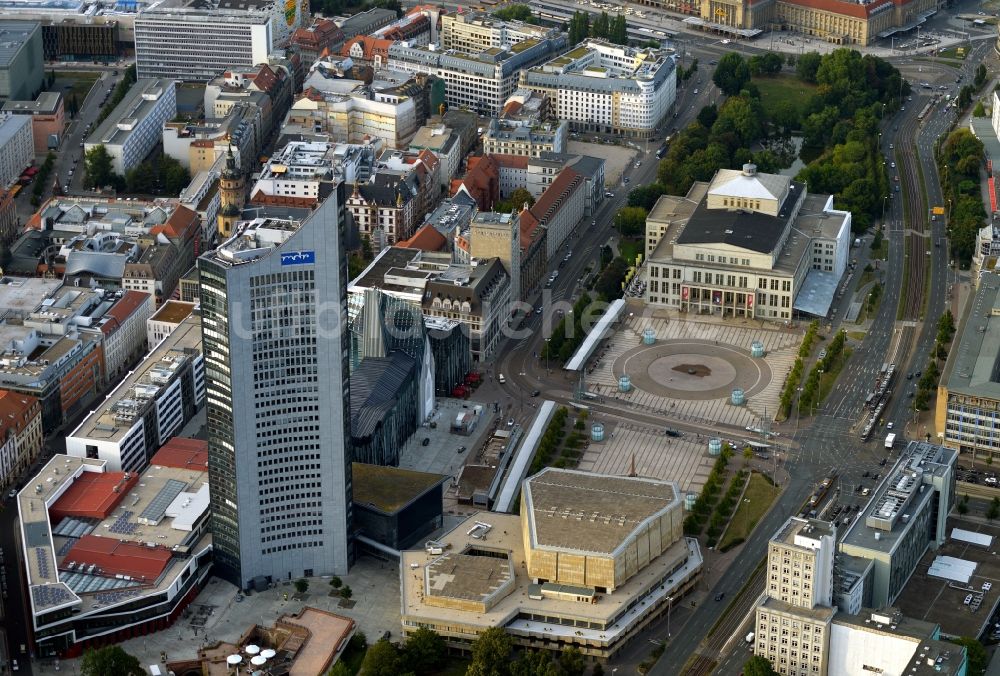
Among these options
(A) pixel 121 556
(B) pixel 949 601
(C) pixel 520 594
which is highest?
(A) pixel 121 556

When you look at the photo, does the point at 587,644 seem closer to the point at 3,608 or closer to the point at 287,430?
the point at 287,430

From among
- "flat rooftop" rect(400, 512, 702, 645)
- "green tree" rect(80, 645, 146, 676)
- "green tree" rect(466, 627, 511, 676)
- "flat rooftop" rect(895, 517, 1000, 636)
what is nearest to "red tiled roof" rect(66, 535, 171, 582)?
"green tree" rect(80, 645, 146, 676)

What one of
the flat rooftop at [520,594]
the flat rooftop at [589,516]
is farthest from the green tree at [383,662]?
the flat rooftop at [589,516]

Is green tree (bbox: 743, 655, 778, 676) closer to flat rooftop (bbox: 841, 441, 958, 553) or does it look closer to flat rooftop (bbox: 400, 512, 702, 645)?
flat rooftop (bbox: 400, 512, 702, 645)

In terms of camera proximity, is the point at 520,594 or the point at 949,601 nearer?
the point at 520,594

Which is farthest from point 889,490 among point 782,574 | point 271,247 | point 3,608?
point 3,608

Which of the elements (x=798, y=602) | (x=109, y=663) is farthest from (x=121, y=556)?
(x=798, y=602)

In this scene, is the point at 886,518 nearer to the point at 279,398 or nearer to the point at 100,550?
the point at 279,398
